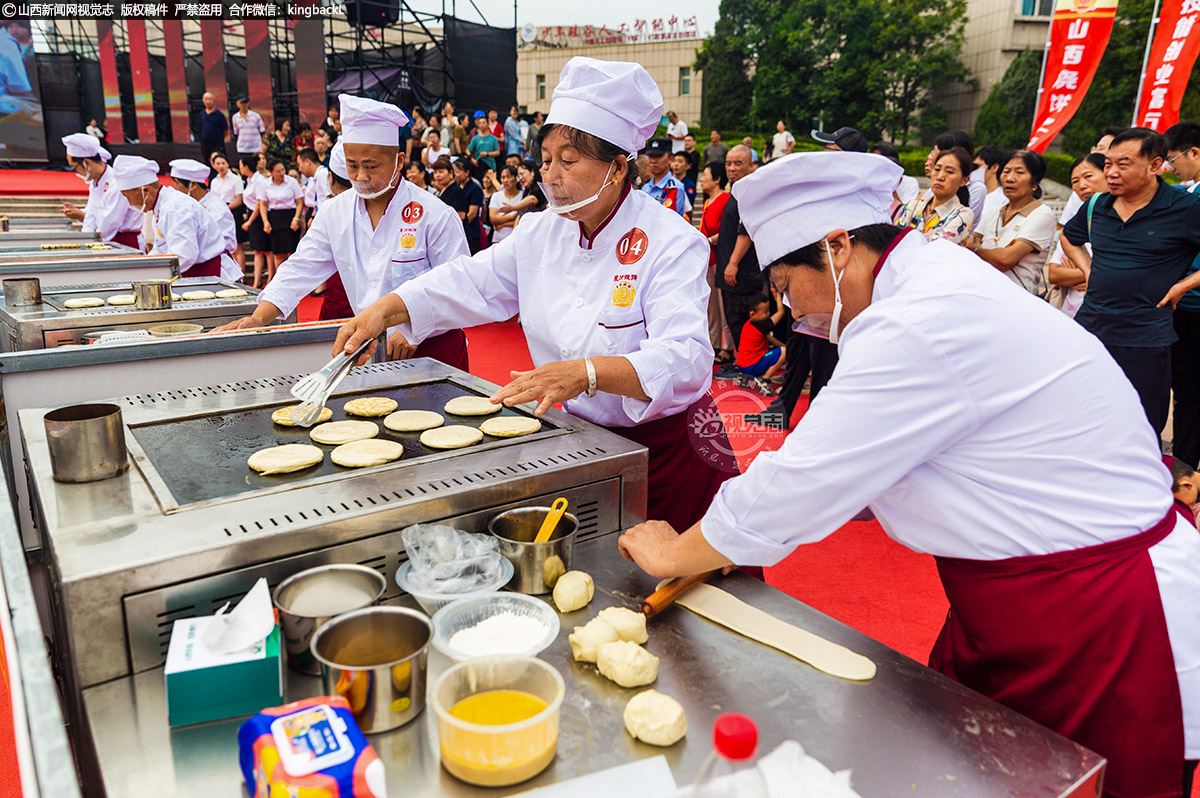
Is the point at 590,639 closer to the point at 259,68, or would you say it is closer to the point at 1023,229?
the point at 1023,229

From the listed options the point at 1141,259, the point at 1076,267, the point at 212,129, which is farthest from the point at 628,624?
the point at 212,129

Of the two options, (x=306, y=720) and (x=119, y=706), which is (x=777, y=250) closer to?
(x=306, y=720)

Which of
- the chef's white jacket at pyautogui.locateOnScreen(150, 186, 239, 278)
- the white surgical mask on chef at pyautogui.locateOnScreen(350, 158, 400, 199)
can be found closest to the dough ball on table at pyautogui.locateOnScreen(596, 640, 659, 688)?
the white surgical mask on chef at pyautogui.locateOnScreen(350, 158, 400, 199)

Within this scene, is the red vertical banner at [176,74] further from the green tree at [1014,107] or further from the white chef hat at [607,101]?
the green tree at [1014,107]

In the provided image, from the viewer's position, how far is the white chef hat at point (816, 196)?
1.24m

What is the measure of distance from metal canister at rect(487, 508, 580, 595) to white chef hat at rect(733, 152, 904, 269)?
2.05 ft

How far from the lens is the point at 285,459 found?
142cm

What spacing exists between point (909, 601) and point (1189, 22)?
7.61 metres

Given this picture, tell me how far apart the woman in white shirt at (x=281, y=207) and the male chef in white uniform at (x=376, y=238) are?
26.5ft

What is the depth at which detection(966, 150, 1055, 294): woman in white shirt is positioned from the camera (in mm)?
4312

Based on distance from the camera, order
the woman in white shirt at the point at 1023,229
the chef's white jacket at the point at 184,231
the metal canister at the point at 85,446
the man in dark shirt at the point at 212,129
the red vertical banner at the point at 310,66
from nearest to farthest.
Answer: the metal canister at the point at 85,446 → the woman in white shirt at the point at 1023,229 → the chef's white jacket at the point at 184,231 → the man in dark shirt at the point at 212,129 → the red vertical banner at the point at 310,66

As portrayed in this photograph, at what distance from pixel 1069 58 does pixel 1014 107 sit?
753 inches

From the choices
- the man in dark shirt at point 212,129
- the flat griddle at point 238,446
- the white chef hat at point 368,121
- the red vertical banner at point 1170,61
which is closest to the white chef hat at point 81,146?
the white chef hat at point 368,121

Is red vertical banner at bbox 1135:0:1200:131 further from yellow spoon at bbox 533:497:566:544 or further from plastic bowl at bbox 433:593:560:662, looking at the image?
plastic bowl at bbox 433:593:560:662
